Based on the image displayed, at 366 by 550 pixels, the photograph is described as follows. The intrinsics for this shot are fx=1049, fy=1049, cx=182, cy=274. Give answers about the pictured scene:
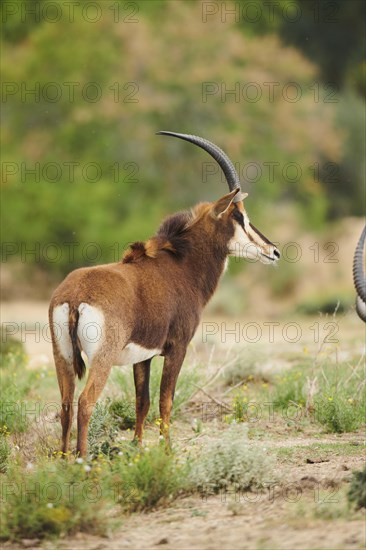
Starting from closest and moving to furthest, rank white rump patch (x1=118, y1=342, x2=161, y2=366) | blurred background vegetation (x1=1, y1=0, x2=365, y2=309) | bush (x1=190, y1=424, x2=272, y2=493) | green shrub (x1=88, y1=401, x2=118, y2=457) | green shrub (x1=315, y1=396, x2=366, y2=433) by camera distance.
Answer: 1. bush (x1=190, y1=424, x2=272, y2=493)
2. white rump patch (x1=118, y1=342, x2=161, y2=366)
3. green shrub (x1=88, y1=401, x2=118, y2=457)
4. green shrub (x1=315, y1=396, x2=366, y2=433)
5. blurred background vegetation (x1=1, y1=0, x2=365, y2=309)

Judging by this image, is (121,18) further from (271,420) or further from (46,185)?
(271,420)

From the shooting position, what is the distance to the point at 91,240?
27.3m

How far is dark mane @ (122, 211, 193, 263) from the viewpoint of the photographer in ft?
27.3

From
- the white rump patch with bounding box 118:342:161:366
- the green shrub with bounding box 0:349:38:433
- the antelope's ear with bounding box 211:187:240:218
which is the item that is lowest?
the green shrub with bounding box 0:349:38:433

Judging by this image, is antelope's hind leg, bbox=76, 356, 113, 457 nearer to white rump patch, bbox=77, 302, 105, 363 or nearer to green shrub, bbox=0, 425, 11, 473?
white rump patch, bbox=77, 302, 105, 363

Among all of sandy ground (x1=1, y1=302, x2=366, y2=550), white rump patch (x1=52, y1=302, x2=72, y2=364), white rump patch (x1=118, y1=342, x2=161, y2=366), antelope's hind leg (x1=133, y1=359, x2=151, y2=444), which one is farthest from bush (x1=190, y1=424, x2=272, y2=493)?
antelope's hind leg (x1=133, y1=359, x2=151, y2=444)

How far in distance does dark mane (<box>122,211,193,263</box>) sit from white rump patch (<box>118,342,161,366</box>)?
30.0 inches

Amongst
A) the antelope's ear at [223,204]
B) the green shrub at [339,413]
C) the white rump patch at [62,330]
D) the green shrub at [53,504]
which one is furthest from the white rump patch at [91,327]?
the green shrub at [339,413]

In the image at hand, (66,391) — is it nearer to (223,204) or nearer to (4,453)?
(4,453)

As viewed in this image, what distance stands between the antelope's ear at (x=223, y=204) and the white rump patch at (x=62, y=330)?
197 centimetres

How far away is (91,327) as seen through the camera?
728 cm

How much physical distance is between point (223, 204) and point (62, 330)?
6.75 feet

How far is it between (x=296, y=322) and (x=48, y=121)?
9.81m

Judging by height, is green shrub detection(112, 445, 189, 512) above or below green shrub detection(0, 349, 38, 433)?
above
